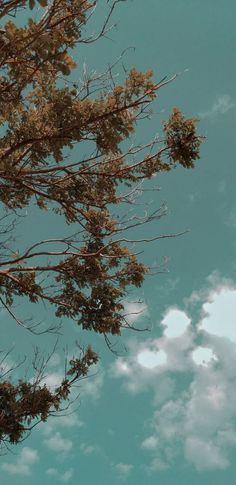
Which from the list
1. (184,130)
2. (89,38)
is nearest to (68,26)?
(89,38)

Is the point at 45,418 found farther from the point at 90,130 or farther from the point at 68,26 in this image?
the point at 68,26

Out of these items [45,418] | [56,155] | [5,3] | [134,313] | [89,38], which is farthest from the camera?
[134,313]

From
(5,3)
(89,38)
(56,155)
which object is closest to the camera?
(5,3)

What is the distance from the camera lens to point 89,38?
24.5 feet

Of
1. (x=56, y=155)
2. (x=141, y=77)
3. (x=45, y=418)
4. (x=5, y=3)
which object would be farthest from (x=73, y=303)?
(x=5, y=3)

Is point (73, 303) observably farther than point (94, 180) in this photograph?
Yes

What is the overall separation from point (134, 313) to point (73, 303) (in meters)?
1.22

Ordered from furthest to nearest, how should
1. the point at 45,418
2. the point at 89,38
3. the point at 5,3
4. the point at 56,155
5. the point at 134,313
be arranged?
the point at 134,313 < the point at 45,418 < the point at 89,38 < the point at 56,155 < the point at 5,3

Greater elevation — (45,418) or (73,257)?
(73,257)

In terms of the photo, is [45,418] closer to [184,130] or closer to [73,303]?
[73,303]

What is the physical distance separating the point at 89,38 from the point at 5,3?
200 cm

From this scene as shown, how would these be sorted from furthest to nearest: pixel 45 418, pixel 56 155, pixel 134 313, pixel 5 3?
pixel 134 313 → pixel 45 418 → pixel 56 155 → pixel 5 3

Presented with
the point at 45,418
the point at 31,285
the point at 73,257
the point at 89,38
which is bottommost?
the point at 45,418

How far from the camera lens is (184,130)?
7.75 meters
